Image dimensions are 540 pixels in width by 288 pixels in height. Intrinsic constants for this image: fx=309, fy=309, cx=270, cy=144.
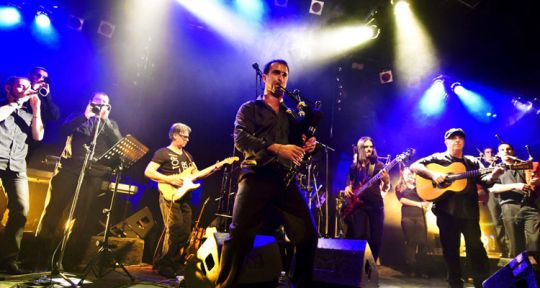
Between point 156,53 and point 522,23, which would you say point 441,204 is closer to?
point 522,23

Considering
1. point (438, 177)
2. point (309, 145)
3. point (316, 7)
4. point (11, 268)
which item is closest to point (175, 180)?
point (11, 268)

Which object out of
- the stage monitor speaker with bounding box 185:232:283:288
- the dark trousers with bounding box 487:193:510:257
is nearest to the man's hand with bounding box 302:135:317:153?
the stage monitor speaker with bounding box 185:232:283:288

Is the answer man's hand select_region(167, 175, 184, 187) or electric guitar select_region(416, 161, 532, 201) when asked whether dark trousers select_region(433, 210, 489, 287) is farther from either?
man's hand select_region(167, 175, 184, 187)

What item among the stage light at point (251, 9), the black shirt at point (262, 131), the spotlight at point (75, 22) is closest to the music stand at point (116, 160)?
the black shirt at point (262, 131)

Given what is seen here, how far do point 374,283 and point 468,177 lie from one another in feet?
7.61

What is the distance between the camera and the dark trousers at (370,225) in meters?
5.23

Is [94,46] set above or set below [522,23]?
below

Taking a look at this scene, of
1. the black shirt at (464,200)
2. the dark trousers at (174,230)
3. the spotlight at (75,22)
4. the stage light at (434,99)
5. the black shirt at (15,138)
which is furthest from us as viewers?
the stage light at (434,99)

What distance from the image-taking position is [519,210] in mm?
6625

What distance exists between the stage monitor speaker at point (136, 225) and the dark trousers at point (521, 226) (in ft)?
26.4

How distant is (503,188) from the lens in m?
6.80

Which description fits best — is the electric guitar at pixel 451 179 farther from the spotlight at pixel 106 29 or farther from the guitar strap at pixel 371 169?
the spotlight at pixel 106 29

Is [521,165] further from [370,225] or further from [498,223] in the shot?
[498,223]

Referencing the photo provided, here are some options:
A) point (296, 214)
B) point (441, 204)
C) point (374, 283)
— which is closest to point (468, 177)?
point (441, 204)
